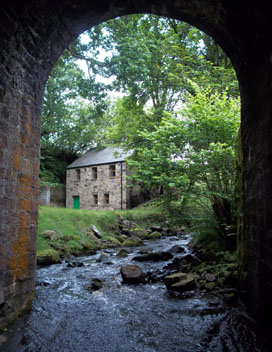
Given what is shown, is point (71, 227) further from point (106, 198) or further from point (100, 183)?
point (100, 183)

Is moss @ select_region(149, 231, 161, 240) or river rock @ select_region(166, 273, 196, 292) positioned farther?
moss @ select_region(149, 231, 161, 240)

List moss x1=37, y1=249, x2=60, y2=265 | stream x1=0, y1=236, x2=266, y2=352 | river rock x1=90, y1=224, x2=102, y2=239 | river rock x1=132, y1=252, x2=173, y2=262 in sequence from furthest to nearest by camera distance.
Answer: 1. river rock x1=90, y1=224, x2=102, y2=239
2. river rock x1=132, y1=252, x2=173, y2=262
3. moss x1=37, y1=249, x2=60, y2=265
4. stream x1=0, y1=236, x2=266, y2=352

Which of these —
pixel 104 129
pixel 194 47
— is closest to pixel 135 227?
pixel 194 47

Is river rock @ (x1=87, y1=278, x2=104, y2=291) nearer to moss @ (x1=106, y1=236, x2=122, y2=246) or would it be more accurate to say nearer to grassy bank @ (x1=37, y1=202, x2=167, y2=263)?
grassy bank @ (x1=37, y1=202, x2=167, y2=263)

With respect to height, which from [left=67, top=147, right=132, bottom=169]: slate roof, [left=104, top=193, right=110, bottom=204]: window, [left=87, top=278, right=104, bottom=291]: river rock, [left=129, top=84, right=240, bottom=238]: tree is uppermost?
[left=67, top=147, right=132, bottom=169]: slate roof

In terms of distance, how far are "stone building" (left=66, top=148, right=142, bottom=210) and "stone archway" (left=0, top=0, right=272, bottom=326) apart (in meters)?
18.3

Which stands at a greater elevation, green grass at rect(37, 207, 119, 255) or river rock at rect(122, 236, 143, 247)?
green grass at rect(37, 207, 119, 255)

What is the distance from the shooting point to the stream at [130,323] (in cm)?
309

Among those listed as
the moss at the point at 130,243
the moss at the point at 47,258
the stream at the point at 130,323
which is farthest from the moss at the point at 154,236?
the stream at the point at 130,323

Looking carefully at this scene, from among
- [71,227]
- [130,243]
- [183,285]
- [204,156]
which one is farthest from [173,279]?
[71,227]

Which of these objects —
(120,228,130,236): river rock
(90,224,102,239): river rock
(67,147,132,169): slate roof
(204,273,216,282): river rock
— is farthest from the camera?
(67,147,132,169): slate roof

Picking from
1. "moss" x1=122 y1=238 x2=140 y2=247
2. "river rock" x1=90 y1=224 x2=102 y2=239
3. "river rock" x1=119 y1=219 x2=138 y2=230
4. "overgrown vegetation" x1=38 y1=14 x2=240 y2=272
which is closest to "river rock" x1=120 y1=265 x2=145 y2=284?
"overgrown vegetation" x1=38 y1=14 x2=240 y2=272

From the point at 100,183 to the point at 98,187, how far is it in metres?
0.50

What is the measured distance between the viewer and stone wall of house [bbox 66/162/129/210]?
2395cm
